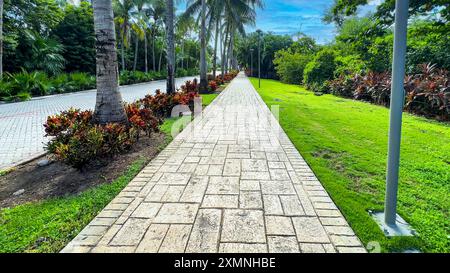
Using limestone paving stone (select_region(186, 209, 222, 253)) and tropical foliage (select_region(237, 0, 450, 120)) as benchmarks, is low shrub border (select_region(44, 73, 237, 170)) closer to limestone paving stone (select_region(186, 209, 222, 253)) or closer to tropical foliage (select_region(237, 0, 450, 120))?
limestone paving stone (select_region(186, 209, 222, 253))

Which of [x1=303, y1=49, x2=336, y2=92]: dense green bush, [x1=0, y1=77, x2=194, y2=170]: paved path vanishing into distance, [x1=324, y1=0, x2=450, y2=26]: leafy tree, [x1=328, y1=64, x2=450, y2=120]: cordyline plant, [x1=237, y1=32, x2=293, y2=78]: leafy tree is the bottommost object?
[x1=0, y1=77, x2=194, y2=170]: paved path vanishing into distance

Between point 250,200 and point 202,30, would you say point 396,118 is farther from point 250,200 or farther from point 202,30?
point 202,30

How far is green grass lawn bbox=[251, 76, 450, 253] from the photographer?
3068mm

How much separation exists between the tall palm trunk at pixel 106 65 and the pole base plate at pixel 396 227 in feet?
16.2

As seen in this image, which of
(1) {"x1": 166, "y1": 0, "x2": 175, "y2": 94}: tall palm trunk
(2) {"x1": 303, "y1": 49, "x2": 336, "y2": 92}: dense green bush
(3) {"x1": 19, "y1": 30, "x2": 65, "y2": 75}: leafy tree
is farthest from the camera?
(2) {"x1": 303, "y1": 49, "x2": 336, "y2": 92}: dense green bush

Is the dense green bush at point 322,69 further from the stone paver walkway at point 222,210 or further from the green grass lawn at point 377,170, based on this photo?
the stone paver walkway at point 222,210

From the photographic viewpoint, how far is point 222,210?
11.6 feet

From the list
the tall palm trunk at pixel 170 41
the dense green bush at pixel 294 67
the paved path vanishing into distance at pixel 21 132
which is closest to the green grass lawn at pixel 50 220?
the paved path vanishing into distance at pixel 21 132

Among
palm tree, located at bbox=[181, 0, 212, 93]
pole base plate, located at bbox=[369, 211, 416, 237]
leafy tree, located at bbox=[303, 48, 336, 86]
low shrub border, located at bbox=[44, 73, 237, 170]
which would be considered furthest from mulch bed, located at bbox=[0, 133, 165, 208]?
leafy tree, located at bbox=[303, 48, 336, 86]

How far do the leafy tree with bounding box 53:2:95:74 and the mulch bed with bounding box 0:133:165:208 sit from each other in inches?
1008

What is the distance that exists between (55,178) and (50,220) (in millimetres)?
1488

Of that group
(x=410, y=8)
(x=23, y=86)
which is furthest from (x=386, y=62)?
(x=23, y=86)

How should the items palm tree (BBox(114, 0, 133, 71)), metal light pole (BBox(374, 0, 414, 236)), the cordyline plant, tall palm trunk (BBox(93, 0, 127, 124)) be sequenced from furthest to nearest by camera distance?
palm tree (BBox(114, 0, 133, 71)) < the cordyline plant < tall palm trunk (BBox(93, 0, 127, 124)) < metal light pole (BBox(374, 0, 414, 236))

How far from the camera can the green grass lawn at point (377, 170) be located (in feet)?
10.1
